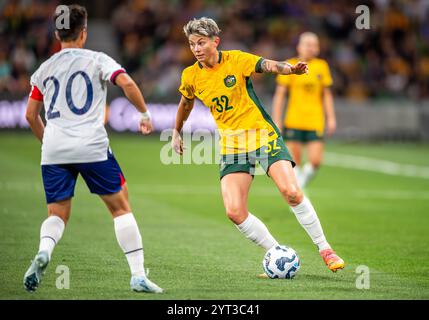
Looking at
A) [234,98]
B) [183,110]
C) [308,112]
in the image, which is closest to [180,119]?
[183,110]

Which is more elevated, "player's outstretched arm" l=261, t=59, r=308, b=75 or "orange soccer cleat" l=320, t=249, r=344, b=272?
"player's outstretched arm" l=261, t=59, r=308, b=75

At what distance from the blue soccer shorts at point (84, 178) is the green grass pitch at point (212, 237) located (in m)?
0.78

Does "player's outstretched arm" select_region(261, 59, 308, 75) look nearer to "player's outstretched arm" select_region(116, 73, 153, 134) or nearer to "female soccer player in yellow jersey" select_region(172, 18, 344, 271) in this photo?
"female soccer player in yellow jersey" select_region(172, 18, 344, 271)

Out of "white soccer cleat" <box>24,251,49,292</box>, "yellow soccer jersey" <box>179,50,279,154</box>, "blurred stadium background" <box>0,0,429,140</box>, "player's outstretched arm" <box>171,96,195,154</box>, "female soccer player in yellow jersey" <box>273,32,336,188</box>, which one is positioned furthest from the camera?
"blurred stadium background" <box>0,0,429,140</box>

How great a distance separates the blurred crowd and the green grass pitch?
25.4ft

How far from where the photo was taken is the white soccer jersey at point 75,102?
277 inches

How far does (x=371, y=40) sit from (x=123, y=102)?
8.32 m

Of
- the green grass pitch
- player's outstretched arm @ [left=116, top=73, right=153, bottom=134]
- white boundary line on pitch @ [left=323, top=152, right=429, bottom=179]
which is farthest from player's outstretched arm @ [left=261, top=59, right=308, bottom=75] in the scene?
white boundary line on pitch @ [left=323, top=152, right=429, bottom=179]

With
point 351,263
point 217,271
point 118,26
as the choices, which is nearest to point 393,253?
point 351,263

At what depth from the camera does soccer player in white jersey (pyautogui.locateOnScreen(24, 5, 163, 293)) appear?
277 inches

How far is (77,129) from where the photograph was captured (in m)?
7.05

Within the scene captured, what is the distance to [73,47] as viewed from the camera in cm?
714

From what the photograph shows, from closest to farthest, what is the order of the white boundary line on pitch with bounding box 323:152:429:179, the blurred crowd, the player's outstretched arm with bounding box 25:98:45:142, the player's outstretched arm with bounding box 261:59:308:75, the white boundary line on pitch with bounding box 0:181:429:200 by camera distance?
the player's outstretched arm with bounding box 25:98:45:142, the player's outstretched arm with bounding box 261:59:308:75, the white boundary line on pitch with bounding box 0:181:429:200, the white boundary line on pitch with bounding box 323:152:429:179, the blurred crowd

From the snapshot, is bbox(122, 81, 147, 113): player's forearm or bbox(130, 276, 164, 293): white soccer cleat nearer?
bbox(122, 81, 147, 113): player's forearm
